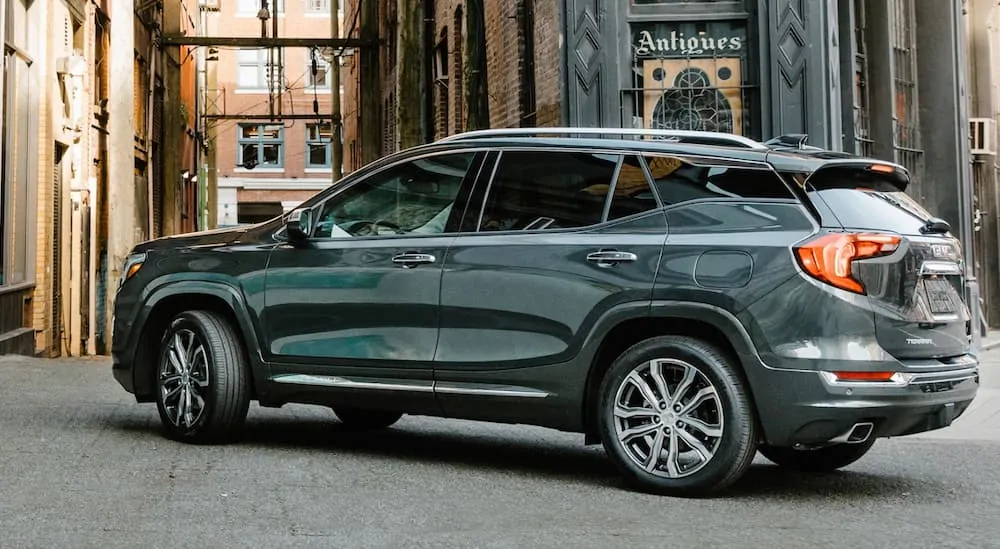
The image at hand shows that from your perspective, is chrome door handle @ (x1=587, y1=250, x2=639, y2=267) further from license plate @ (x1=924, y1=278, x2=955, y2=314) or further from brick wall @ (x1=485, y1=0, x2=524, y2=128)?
brick wall @ (x1=485, y1=0, x2=524, y2=128)

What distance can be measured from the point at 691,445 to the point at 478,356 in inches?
46.5

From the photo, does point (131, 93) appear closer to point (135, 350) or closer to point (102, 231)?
point (102, 231)

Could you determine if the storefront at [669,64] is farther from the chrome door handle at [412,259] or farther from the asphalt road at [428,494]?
the chrome door handle at [412,259]

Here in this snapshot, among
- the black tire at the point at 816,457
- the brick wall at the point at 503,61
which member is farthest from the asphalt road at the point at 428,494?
the brick wall at the point at 503,61

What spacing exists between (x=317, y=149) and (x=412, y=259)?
174 ft

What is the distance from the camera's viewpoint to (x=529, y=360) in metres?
6.68

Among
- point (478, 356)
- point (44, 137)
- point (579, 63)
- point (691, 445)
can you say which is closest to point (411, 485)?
point (478, 356)

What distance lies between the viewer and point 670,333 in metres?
6.41

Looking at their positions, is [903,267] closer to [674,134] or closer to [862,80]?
[674,134]

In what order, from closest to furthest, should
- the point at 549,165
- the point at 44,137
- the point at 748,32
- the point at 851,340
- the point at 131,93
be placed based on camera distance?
the point at 851,340, the point at 549,165, the point at 748,32, the point at 44,137, the point at 131,93

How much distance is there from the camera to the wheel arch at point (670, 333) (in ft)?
20.1

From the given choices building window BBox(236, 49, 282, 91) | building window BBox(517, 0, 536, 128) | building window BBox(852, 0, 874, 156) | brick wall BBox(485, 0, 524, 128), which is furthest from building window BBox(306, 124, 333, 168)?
building window BBox(852, 0, 874, 156)

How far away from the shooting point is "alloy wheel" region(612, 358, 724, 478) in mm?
6184

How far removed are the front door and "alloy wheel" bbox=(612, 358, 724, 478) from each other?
3.64ft
